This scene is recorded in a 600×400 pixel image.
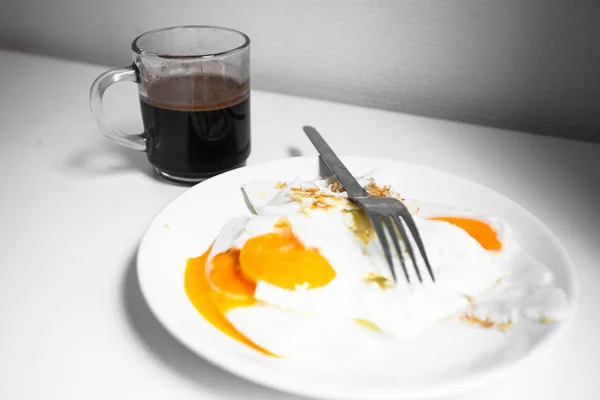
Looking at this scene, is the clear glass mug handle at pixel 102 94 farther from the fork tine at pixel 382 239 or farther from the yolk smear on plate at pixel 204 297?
the fork tine at pixel 382 239

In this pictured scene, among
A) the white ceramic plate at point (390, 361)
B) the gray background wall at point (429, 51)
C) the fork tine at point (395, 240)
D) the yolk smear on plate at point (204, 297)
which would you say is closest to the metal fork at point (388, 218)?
the fork tine at point (395, 240)

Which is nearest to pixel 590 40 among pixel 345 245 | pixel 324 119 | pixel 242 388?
pixel 324 119

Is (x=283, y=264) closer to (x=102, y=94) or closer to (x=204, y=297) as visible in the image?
(x=204, y=297)

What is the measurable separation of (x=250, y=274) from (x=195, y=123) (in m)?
0.39

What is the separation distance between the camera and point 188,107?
3.42ft

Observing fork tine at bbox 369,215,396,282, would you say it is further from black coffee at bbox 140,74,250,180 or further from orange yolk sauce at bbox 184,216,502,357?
black coffee at bbox 140,74,250,180

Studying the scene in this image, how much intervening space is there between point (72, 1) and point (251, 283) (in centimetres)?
137

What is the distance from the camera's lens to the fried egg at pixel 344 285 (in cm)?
73

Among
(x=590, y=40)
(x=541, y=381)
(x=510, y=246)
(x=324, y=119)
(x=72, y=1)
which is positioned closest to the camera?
(x=541, y=381)

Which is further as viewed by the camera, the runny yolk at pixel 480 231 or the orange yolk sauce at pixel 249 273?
the runny yolk at pixel 480 231

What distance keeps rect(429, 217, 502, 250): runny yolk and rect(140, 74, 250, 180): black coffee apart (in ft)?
1.42

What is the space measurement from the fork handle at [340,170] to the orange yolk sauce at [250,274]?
0.54ft

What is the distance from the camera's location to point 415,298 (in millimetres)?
751

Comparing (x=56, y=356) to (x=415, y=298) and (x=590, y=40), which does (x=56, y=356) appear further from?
(x=590, y=40)
